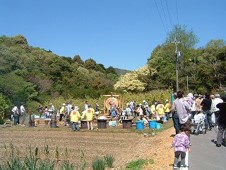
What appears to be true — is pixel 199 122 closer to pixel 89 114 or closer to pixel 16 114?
pixel 89 114

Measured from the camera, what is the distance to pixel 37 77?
57188 millimetres

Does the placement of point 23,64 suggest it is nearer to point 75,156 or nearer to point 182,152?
point 75,156

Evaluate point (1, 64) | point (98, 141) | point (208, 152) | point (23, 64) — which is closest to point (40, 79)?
point (23, 64)

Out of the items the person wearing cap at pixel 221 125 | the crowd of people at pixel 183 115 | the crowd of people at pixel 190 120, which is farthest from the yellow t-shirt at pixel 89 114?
the person wearing cap at pixel 221 125

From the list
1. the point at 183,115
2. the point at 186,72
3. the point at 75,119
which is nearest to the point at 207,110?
the point at 183,115

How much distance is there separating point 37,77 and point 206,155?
4642 centimetres

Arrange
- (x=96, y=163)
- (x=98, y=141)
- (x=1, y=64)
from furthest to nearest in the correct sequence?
1. (x=1, y=64)
2. (x=98, y=141)
3. (x=96, y=163)

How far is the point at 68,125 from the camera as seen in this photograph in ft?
104

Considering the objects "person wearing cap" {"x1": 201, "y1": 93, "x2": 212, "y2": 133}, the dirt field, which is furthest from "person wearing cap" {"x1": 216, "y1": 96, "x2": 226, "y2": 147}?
"person wearing cap" {"x1": 201, "y1": 93, "x2": 212, "y2": 133}

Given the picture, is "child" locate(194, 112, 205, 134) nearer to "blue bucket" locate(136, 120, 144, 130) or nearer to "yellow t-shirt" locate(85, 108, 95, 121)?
"blue bucket" locate(136, 120, 144, 130)

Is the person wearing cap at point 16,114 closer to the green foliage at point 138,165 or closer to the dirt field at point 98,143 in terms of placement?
the dirt field at point 98,143

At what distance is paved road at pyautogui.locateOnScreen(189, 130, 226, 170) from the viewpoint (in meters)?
11.1

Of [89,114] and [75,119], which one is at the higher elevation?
[89,114]

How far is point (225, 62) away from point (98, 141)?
142ft
